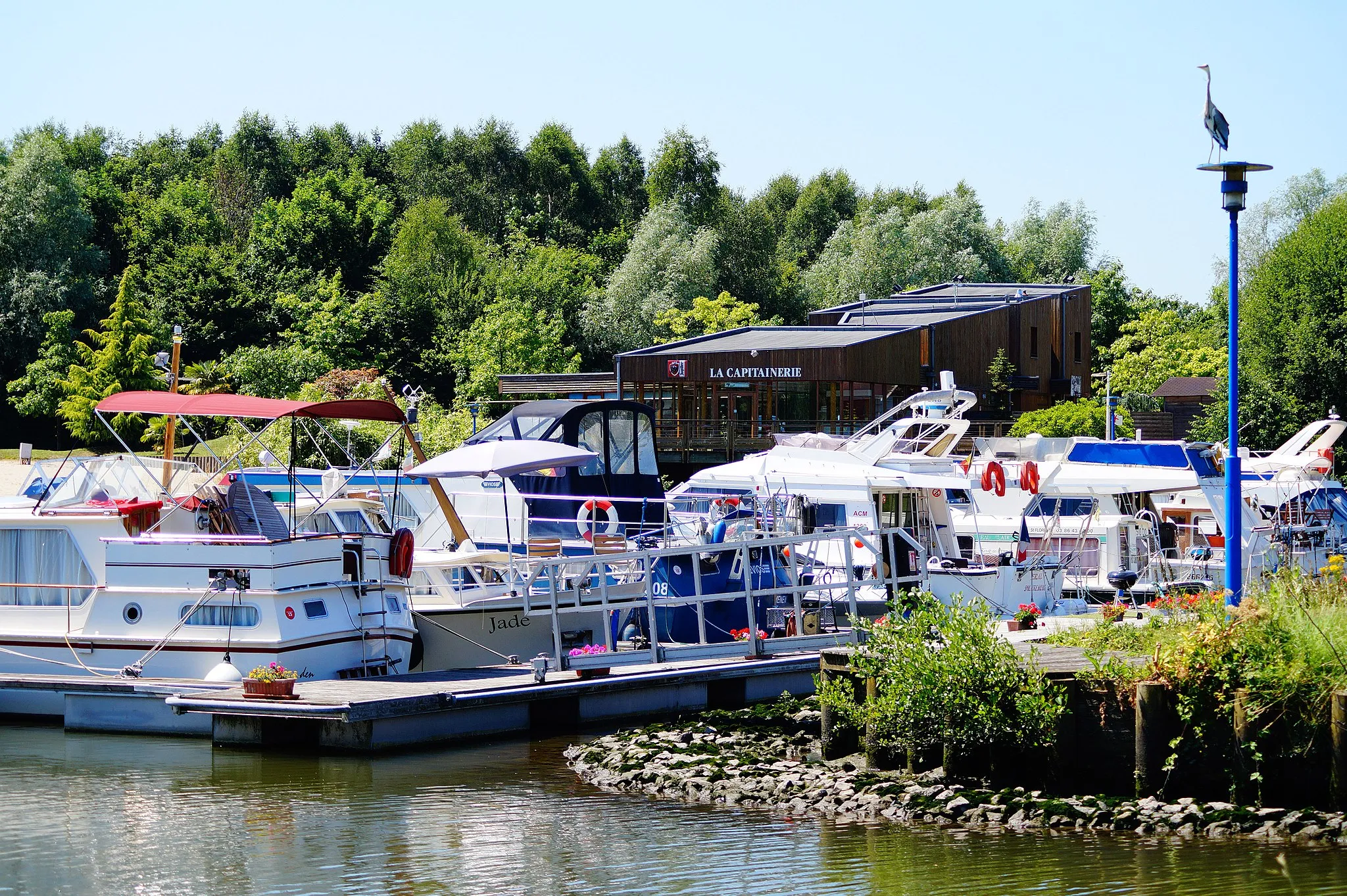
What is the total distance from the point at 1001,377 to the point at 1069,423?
7.16m

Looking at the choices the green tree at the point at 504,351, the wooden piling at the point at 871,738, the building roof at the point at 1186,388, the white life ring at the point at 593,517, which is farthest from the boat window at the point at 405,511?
the building roof at the point at 1186,388

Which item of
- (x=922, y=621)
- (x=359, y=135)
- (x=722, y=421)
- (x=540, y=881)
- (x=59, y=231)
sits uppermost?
(x=359, y=135)

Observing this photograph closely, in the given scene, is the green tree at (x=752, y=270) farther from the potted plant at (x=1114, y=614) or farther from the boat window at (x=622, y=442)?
the potted plant at (x=1114, y=614)

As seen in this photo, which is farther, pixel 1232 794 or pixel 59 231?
pixel 59 231

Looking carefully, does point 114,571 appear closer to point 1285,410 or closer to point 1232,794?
point 1232,794

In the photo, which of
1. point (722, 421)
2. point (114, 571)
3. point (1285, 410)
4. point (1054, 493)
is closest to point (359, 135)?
point (722, 421)

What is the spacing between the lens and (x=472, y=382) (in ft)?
193

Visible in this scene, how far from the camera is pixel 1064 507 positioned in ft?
115

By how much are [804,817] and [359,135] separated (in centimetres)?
9488

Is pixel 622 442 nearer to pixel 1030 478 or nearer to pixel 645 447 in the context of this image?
pixel 645 447

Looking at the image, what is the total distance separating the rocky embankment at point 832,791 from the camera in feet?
44.3

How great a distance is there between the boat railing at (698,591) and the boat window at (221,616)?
3965 millimetres

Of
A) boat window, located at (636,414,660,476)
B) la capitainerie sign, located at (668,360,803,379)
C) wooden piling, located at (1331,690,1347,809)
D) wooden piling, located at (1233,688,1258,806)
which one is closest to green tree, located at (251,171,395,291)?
la capitainerie sign, located at (668,360,803,379)

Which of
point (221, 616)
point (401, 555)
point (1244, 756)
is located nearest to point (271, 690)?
point (221, 616)
